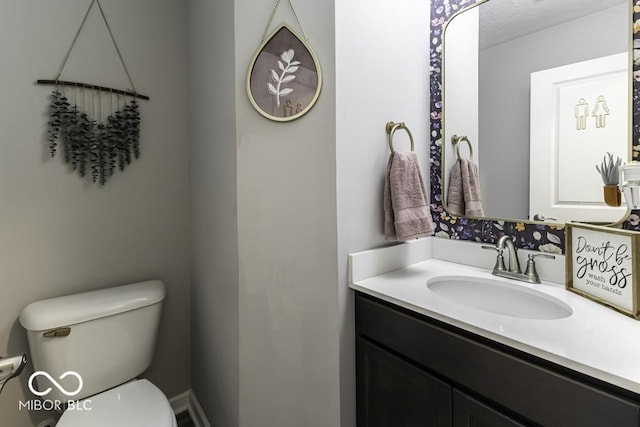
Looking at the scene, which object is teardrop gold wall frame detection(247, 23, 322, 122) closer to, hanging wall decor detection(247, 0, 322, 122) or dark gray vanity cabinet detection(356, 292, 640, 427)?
hanging wall decor detection(247, 0, 322, 122)

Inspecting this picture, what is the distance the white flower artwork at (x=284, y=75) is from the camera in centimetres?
109

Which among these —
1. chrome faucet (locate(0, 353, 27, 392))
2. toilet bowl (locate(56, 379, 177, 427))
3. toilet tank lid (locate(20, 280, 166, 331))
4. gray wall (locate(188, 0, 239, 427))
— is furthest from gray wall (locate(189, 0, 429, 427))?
chrome faucet (locate(0, 353, 27, 392))

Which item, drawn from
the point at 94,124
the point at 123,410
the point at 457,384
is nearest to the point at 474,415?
the point at 457,384

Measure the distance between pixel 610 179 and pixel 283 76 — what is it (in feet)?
→ 3.72

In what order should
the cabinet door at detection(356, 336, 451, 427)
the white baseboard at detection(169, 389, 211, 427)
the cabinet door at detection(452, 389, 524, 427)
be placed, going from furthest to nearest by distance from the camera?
the white baseboard at detection(169, 389, 211, 427) → the cabinet door at detection(356, 336, 451, 427) → the cabinet door at detection(452, 389, 524, 427)

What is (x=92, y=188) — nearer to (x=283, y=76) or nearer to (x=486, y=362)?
(x=283, y=76)

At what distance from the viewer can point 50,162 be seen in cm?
130

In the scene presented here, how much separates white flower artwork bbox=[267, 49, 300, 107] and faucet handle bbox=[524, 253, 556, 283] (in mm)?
1078

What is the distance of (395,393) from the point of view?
1.02 m

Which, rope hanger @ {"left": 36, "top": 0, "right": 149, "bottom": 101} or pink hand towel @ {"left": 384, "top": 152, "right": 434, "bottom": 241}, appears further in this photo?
rope hanger @ {"left": 36, "top": 0, "right": 149, "bottom": 101}

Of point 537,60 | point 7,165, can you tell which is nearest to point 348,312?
point 537,60

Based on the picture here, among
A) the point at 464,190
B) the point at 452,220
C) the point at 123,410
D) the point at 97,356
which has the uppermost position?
the point at 464,190

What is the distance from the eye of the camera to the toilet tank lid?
113 centimetres

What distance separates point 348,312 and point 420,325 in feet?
0.98
